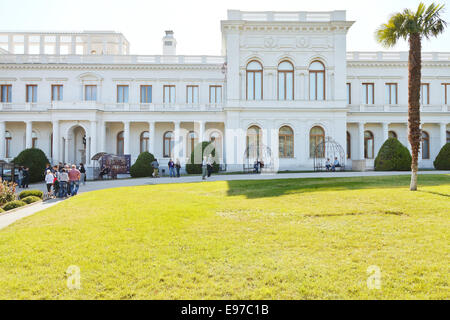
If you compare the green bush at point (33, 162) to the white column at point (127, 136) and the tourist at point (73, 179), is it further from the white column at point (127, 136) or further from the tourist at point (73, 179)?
the tourist at point (73, 179)

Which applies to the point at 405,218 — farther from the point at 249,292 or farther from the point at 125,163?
the point at 125,163

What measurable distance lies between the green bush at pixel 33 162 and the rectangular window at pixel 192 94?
711 inches

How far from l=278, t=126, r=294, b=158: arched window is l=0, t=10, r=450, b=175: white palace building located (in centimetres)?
11

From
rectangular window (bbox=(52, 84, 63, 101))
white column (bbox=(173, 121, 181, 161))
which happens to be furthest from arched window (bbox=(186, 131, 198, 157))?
rectangular window (bbox=(52, 84, 63, 101))

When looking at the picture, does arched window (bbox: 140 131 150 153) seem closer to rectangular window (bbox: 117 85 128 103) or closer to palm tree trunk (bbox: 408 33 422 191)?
rectangular window (bbox: 117 85 128 103)

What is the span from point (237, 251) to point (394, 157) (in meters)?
25.6

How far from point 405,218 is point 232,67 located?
91.4 ft

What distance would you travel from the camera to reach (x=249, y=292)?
447 centimetres

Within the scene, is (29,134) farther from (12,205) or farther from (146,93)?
(12,205)

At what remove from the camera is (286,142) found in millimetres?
34000

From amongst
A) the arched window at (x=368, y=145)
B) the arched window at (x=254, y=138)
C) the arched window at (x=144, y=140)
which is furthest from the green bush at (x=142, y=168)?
the arched window at (x=368, y=145)

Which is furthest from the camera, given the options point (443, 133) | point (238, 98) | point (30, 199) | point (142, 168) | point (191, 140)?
point (191, 140)

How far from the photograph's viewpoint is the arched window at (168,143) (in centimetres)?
3922

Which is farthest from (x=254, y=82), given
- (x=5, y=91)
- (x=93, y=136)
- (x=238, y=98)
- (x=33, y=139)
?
(x=5, y=91)
